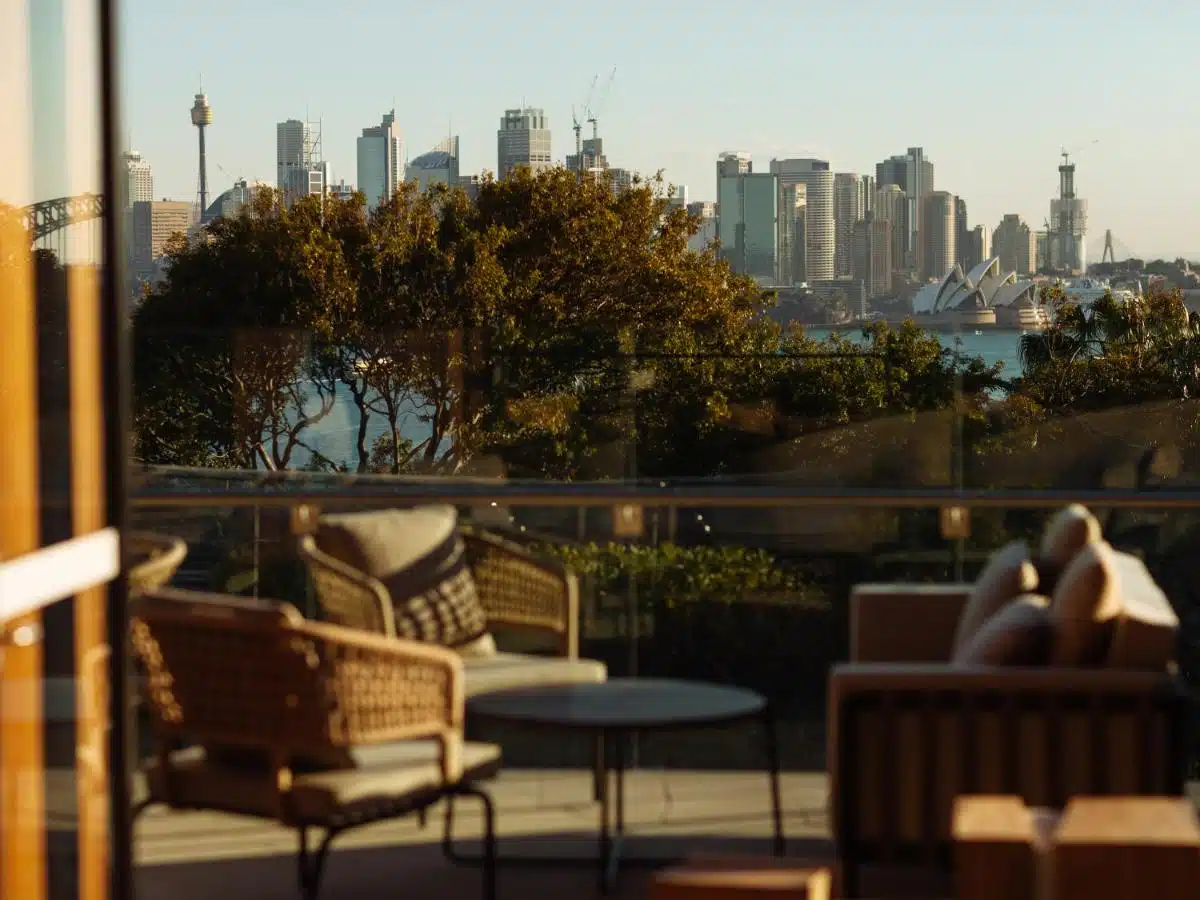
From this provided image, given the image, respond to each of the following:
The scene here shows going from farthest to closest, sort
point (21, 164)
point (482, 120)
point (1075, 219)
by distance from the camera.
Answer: point (482, 120) → point (1075, 219) → point (21, 164)

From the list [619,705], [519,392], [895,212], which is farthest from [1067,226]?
[619,705]

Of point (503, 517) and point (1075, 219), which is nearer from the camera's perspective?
point (503, 517)

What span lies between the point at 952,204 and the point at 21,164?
30.6m

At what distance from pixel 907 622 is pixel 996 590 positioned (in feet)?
1.39

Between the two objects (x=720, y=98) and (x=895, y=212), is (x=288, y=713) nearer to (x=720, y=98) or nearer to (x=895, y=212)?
(x=895, y=212)

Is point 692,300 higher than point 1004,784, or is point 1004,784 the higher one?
point 692,300

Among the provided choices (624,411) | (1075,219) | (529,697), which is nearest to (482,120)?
(1075,219)

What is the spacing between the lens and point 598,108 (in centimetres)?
3419

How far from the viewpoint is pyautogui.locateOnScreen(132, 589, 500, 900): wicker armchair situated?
3.05m

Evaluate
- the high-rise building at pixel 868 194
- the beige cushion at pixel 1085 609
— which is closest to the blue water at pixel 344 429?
the beige cushion at pixel 1085 609

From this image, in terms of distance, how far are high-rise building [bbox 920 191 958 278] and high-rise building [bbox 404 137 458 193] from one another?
772 centimetres

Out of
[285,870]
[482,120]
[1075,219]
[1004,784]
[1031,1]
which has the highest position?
[1031,1]

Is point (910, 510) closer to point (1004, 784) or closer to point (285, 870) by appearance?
point (1004, 784)

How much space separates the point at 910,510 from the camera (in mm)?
4430
